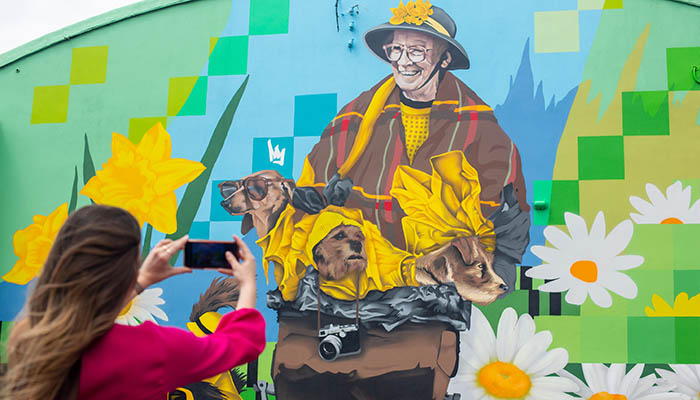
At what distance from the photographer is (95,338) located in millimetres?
1367

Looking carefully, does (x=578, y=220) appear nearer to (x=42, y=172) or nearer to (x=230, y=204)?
(x=230, y=204)

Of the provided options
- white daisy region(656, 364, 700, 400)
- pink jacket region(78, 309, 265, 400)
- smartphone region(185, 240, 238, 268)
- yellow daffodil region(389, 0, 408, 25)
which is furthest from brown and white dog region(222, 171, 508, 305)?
pink jacket region(78, 309, 265, 400)

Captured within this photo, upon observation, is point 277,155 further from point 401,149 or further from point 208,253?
A: point 208,253

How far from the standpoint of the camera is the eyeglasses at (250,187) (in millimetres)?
4797

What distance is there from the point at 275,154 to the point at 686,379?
10.8 feet

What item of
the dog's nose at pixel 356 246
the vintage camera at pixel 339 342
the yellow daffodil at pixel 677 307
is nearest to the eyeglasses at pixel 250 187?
the dog's nose at pixel 356 246

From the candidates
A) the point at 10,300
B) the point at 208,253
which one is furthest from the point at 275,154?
the point at 208,253

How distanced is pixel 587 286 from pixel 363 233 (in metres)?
1.61

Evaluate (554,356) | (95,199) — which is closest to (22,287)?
(95,199)

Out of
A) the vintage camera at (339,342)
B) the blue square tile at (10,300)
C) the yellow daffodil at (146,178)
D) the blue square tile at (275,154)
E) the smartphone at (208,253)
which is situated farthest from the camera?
the blue square tile at (10,300)

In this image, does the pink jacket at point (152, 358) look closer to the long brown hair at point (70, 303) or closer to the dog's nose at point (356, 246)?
the long brown hair at point (70, 303)

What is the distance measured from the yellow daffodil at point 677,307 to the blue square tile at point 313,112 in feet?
8.69

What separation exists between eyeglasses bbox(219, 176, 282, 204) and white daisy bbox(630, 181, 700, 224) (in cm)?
263

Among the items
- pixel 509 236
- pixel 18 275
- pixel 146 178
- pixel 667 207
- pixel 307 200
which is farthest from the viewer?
pixel 18 275
